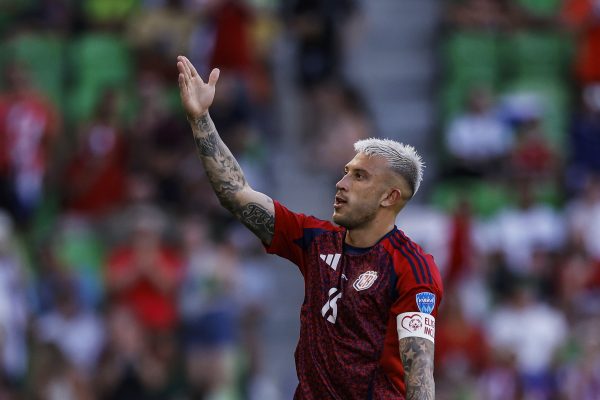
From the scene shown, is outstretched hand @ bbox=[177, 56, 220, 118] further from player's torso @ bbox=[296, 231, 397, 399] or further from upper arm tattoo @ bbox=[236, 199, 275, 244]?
player's torso @ bbox=[296, 231, 397, 399]

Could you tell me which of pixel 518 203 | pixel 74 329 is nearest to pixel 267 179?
pixel 518 203

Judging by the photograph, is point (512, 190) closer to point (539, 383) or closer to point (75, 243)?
point (539, 383)

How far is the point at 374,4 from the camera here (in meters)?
18.1

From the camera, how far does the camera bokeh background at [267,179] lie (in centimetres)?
1287

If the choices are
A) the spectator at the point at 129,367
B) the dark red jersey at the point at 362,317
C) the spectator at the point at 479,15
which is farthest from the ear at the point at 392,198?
the spectator at the point at 479,15

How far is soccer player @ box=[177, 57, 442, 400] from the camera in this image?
617cm

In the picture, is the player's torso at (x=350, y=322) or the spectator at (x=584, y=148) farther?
the spectator at (x=584, y=148)

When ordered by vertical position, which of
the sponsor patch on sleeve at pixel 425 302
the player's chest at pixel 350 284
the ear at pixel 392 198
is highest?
the ear at pixel 392 198

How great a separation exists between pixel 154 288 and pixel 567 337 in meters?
4.04

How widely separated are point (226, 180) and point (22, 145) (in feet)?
26.6

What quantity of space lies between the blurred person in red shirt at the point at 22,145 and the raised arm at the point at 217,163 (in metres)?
7.99

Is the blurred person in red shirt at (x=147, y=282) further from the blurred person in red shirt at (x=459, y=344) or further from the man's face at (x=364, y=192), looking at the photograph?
the man's face at (x=364, y=192)

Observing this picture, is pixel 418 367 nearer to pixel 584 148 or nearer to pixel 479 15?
pixel 584 148

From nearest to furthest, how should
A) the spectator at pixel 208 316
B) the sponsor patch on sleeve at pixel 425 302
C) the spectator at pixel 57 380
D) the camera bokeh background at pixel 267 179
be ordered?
1. the sponsor patch on sleeve at pixel 425 302
2. the spectator at pixel 57 380
3. the spectator at pixel 208 316
4. the camera bokeh background at pixel 267 179
